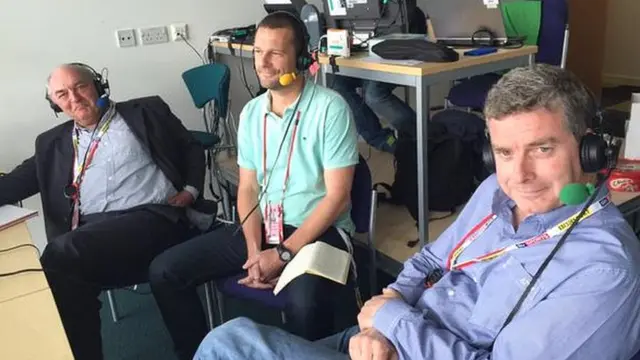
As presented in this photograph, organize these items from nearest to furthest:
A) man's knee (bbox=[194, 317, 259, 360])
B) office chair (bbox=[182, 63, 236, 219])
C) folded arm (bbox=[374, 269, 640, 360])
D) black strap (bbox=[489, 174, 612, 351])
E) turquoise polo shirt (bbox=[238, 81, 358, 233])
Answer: folded arm (bbox=[374, 269, 640, 360]), black strap (bbox=[489, 174, 612, 351]), man's knee (bbox=[194, 317, 259, 360]), turquoise polo shirt (bbox=[238, 81, 358, 233]), office chair (bbox=[182, 63, 236, 219])

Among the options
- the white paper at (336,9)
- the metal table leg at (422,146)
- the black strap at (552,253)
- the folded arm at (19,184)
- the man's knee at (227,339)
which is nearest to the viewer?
the black strap at (552,253)

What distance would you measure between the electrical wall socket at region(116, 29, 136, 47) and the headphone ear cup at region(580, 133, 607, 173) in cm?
277

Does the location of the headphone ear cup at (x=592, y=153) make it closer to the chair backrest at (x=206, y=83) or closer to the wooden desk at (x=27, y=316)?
the wooden desk at (x=27, y=316)

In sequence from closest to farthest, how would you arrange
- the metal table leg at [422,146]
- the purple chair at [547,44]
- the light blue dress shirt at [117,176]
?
the metal table leg at [422,146] < the light blue dress shirt at [117,176] < the purple chair at [547,44]

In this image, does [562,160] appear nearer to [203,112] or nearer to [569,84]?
[569,84]

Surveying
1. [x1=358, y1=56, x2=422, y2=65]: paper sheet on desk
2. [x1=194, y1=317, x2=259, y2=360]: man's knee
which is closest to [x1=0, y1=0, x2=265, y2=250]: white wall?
[x1=358, y1=56, x2=422, y2=65]: paper sheet on desk

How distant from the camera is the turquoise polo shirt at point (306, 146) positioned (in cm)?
192

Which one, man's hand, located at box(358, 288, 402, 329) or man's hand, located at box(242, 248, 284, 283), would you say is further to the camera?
man's hand, located at box(242, 248, 284, 283)

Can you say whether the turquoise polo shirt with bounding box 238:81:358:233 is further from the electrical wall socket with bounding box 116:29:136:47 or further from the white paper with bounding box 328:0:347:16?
the electrical wall socket with bounding box 116:29:136:47

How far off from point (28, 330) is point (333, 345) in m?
0.66

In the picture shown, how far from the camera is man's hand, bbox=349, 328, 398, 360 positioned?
1202 mm

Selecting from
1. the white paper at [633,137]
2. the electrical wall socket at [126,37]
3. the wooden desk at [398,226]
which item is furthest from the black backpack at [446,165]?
the electrical wall socket at [126,37]

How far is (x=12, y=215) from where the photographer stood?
1.87 meters

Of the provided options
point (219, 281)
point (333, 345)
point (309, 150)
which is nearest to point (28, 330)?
point (333, 345)
